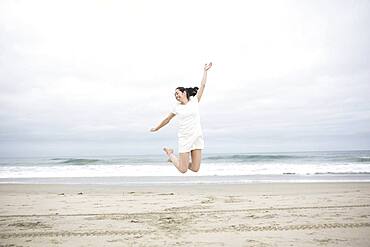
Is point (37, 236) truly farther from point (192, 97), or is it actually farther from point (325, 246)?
point (325, 246)

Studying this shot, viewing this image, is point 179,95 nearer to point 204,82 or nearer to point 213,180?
point 204,82

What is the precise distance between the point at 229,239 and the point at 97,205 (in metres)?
4.72

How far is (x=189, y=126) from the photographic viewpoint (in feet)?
21.0

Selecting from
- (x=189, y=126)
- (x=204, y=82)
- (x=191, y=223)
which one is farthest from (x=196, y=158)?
(x=204, y=82)

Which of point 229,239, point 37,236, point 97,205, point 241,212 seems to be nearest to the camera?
point 229,239

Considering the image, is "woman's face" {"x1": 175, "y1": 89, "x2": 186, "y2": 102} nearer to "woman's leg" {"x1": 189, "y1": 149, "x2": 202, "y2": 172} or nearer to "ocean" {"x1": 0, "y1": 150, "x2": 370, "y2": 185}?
"woman's leg" {"x1": 189, "y1": 149, "x2": 202, "y2": 172}

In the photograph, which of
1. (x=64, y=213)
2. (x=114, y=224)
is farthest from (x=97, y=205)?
(x=114, y=224)

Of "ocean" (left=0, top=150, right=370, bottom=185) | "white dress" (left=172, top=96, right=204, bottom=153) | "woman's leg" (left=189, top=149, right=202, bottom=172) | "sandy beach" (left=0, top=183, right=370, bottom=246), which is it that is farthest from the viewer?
"ocean" (left=0, top=150, right=370, bottom=185)

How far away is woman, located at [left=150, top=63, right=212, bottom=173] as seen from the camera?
6.35 metres

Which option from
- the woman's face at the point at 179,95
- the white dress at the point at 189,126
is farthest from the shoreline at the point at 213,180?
the woman's face at the point at 179,95

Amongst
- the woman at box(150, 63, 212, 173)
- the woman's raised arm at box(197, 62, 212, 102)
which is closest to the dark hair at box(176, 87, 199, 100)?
the woman at box(150, 63, 212, 173)

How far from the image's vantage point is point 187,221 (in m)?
6.21

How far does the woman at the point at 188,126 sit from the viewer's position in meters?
6.35

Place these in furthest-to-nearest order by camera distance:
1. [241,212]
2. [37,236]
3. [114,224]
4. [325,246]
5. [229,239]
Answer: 1. [241,212]
2. [114,224]
3. [37,236]
4. [229,239]
5. [325,246]
